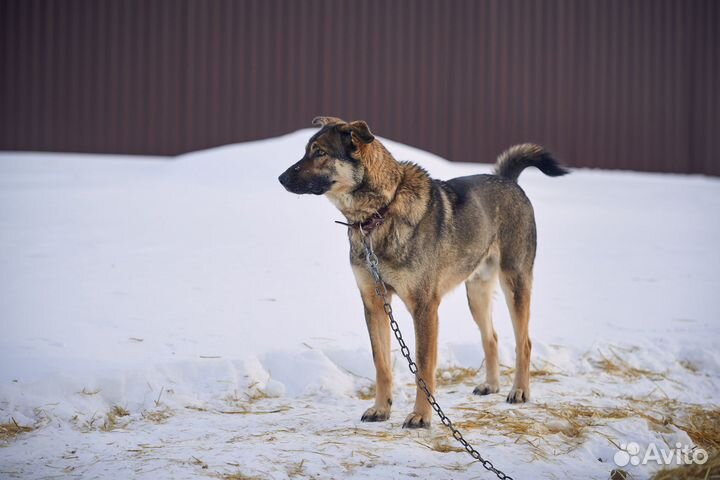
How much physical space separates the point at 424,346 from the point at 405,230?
0.61m

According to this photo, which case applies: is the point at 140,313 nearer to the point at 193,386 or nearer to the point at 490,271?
the point at 193,386

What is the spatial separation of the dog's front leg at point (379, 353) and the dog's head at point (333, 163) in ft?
1.92

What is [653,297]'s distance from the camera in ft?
22.6

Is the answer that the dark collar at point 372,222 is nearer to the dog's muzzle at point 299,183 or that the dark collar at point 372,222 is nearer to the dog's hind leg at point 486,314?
the dog's muzzle at point 299,183

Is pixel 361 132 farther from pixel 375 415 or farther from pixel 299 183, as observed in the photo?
pixel 375 415

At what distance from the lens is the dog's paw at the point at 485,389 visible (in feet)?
15.0

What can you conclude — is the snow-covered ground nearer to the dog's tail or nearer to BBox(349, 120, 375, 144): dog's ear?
the dog's tail

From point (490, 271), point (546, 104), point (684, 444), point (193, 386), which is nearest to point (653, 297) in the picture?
point (490, 271)

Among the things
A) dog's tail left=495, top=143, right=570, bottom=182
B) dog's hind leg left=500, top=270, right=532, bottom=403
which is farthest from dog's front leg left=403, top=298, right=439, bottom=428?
dog's tail left=495, top=143, right=570, bottom=182

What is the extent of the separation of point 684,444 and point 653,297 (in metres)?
3.56

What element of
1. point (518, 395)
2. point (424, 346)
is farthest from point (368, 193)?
point (518, 395)
